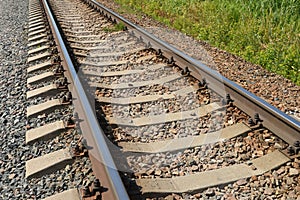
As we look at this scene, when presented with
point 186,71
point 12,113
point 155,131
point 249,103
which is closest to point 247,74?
point 186,71

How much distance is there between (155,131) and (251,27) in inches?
154

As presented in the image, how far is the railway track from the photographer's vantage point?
268 cm

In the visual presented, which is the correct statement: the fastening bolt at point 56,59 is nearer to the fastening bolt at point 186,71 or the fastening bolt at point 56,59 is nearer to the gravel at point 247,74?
the fastening bolt at point 186,71

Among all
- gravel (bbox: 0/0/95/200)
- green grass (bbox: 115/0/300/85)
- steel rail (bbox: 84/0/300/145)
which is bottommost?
Answer: gravel (bbox: 0/0/95/200)

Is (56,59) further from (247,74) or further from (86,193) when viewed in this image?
(86,193)

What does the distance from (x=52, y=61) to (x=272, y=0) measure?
14.1ft

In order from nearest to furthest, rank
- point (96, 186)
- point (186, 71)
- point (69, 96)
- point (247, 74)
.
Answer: point (96, 186) < point (69, 96) < point (186, 71) < point (247, 74)

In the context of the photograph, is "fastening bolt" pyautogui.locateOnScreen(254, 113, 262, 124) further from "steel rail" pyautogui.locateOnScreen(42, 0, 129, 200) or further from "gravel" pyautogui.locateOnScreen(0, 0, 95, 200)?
"gravel" pyautogui.locateOnScreen(0, 0, 95, 200)

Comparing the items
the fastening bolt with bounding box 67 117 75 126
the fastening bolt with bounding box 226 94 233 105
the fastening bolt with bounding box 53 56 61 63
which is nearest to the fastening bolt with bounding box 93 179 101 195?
the fastening bolt with bounding box 67 117 75 126

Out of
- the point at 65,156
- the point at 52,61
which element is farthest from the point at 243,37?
the point at 65,156

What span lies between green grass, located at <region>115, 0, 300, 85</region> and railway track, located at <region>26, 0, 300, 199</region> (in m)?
1.47

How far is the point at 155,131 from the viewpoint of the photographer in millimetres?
3455

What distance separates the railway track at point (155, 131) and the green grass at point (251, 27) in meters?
1.47

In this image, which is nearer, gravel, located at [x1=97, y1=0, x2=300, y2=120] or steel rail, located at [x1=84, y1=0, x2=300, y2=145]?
steel rail, located at [x1=84, y1=0, x2=300, y2=145]
